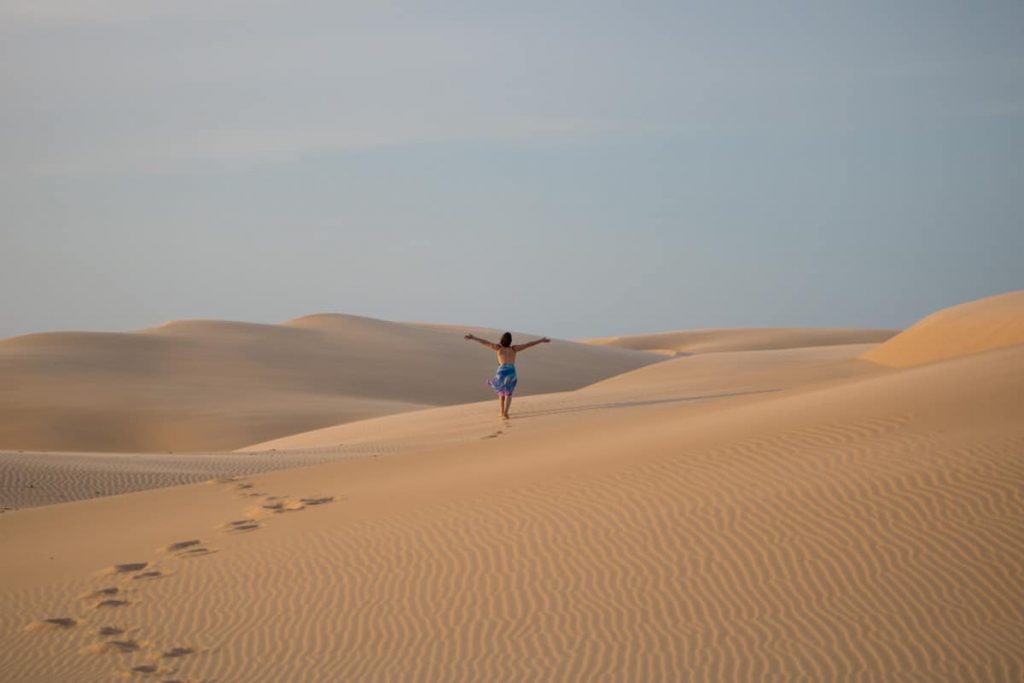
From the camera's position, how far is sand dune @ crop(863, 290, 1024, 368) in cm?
2345

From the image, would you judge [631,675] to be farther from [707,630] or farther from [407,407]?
[407,407]

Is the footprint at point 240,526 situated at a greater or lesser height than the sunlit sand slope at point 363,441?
lesser

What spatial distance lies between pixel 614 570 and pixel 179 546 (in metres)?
4.49

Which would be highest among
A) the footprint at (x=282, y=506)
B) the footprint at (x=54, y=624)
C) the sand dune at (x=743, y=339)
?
the sand dune at (x=743, y=339)

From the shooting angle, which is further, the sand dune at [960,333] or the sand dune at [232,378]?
the sand dune at [232,378]

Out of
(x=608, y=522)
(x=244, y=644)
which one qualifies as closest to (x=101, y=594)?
(x=244, y=644)

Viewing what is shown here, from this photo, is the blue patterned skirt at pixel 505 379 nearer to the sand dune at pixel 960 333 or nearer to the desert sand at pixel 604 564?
the desert sand at pixel 604 564

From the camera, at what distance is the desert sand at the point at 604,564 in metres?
6.08

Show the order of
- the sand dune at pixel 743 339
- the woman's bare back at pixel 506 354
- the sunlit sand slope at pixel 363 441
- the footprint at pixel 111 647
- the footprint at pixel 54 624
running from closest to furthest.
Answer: the footprint at pixel 111 647 < the footprint at pixel 54 624 < the sunlit sand slope at pixel 363 441 < the woman's bare back at pixel 506 354 < the sand dune at pixel 743 339

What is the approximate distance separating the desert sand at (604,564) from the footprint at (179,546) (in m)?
0.02

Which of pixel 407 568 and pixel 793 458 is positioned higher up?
pixel 793 458

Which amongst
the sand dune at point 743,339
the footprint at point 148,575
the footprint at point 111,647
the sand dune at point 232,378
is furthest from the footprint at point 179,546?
the sand dune at point 743,339

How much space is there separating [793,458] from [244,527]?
5.28m

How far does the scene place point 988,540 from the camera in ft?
22.0
